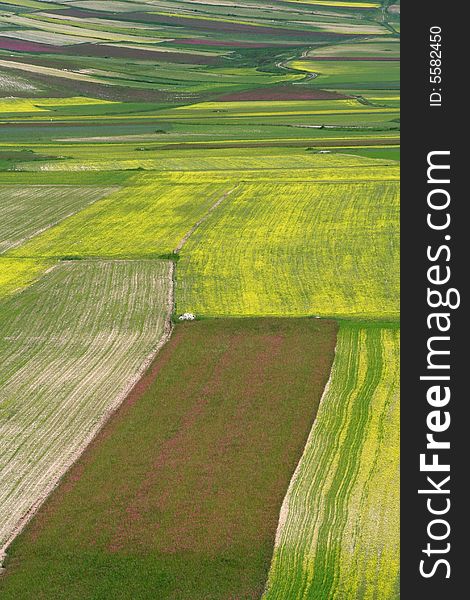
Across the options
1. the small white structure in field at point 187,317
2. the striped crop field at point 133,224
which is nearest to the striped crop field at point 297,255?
the small white structure in field at point 187,317

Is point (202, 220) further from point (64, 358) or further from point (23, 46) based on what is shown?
point (23, 46)

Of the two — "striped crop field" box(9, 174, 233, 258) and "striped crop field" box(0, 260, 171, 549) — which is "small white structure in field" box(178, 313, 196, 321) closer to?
"striped crop field" box(0, 260, 171, 549)

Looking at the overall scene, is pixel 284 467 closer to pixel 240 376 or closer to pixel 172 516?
pixel 172 516

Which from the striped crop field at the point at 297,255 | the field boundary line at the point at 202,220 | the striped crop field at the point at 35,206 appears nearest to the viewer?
the striped crop field at the point at 297,255

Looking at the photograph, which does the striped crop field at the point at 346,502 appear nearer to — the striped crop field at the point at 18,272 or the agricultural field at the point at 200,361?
the agricultural field at the point at 200,361

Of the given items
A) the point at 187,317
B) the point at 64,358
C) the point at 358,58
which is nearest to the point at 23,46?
the point at 358,58

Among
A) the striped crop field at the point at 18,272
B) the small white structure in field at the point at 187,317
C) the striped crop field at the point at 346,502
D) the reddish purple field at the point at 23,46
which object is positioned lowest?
the striped crop field at the point at 346,502
